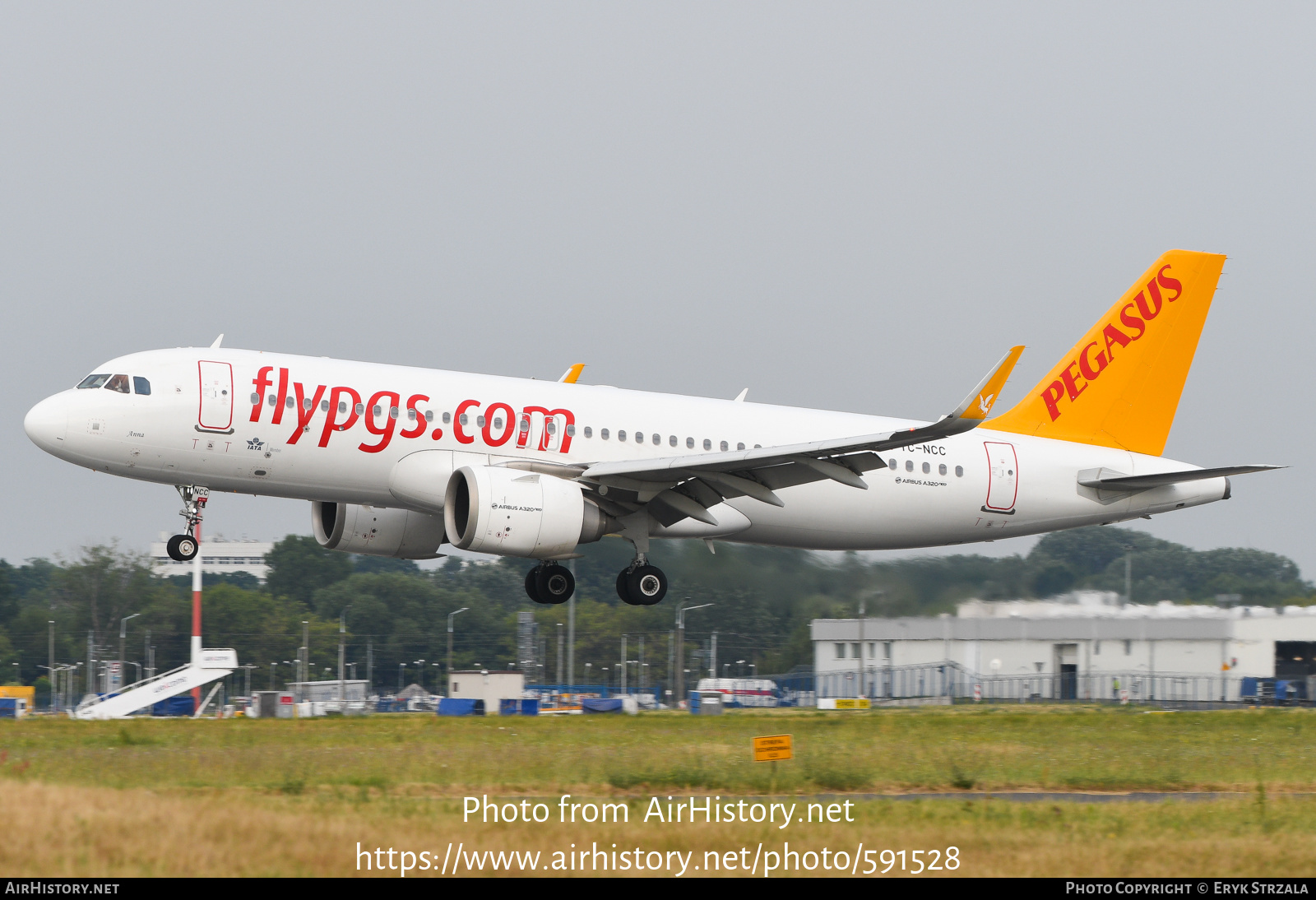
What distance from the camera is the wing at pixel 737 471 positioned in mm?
23875

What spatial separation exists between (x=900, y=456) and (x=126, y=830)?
69.6 ft

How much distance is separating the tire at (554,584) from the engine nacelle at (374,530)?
267 cm

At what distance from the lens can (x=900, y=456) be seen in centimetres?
3058

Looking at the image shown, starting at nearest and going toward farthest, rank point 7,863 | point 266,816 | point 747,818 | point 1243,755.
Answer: point 7,863
point 266,816
point 747,818
point 1243,755

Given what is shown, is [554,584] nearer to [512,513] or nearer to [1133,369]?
[512,513]

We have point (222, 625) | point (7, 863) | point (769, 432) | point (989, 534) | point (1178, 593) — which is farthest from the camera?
point (222, 625)

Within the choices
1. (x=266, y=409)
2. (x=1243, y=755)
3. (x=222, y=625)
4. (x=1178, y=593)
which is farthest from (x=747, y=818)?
(x=222, y=625)

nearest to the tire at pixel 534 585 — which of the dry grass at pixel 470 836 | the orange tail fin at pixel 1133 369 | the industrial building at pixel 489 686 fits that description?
the orange tail fin at pixel 1133 369

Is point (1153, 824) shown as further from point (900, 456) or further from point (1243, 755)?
point (900, 456)

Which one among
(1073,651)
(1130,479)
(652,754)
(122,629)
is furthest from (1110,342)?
(122,629)

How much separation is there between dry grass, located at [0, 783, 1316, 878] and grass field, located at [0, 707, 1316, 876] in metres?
0.03

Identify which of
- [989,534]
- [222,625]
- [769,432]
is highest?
[769,432]

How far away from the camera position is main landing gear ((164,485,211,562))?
27.0 metres

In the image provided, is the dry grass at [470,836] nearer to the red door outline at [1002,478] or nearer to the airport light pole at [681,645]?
the red door outline at [1002,478]
